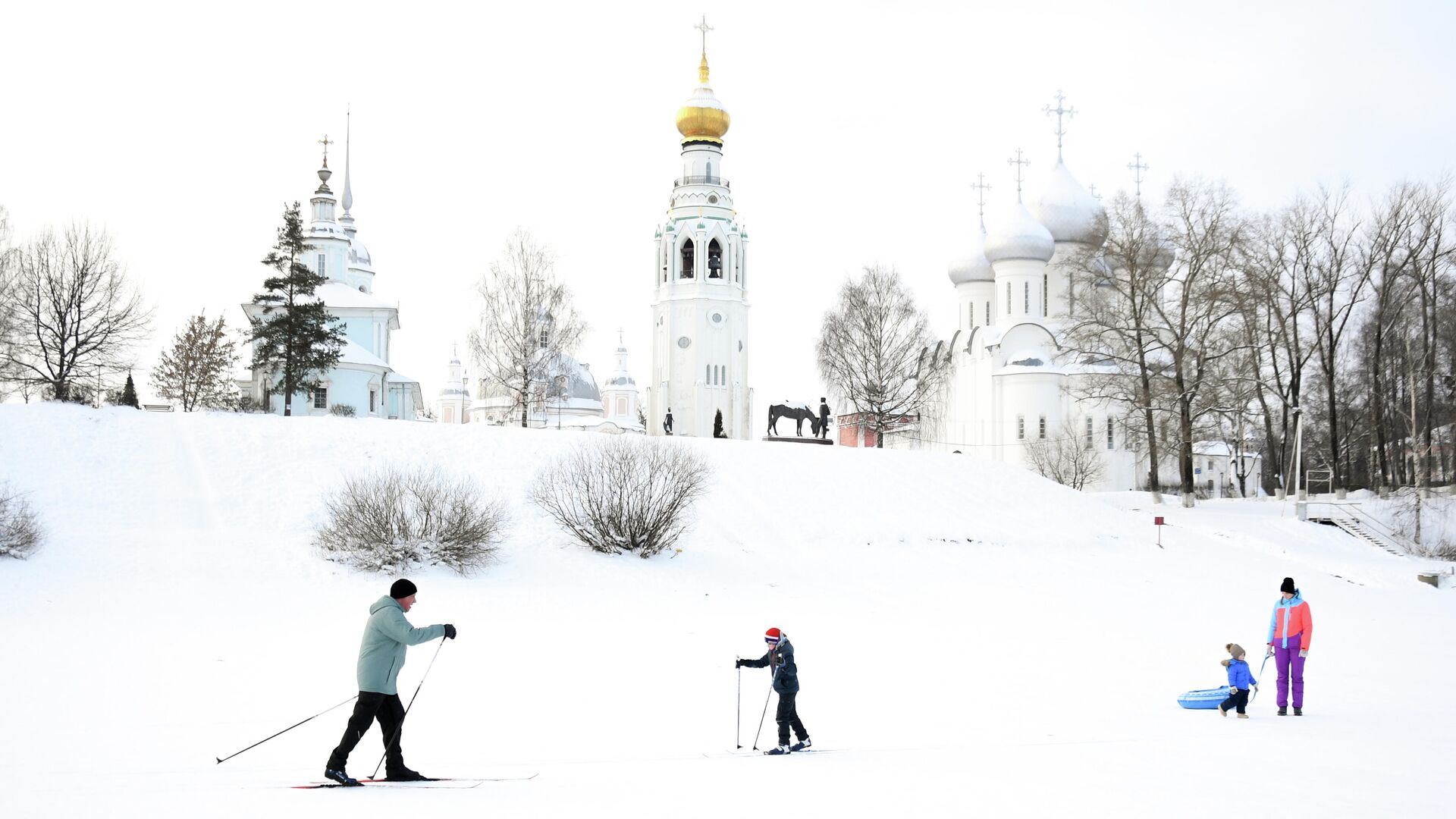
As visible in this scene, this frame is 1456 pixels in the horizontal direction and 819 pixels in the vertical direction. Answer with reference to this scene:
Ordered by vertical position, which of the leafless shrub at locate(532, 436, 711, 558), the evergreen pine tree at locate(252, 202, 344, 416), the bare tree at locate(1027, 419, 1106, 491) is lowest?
the leafless shrub at locate(532, 436, 711, 558)

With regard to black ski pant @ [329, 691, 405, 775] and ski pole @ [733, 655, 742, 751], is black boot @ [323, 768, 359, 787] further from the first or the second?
ski pole @ [733, 655, 742, 751]

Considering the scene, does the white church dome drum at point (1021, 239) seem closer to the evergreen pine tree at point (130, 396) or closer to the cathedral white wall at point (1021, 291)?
the cathedral white wall at point (1021, 291)

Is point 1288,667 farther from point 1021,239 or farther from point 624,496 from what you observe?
point 1021,239

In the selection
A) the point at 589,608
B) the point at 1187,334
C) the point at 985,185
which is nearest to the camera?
the point at 589,608

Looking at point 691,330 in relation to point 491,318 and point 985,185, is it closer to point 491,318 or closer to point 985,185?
point 985,185

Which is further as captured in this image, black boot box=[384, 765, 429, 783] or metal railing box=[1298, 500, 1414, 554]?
metal railing box=[1298, 500, 1414, 554]

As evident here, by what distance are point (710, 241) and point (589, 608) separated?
4732 cm

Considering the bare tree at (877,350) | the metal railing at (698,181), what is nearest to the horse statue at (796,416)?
the bare tree at (877,350)

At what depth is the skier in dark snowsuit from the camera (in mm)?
9297

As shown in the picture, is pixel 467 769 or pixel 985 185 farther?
pixel 985 185

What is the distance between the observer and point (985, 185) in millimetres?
54438

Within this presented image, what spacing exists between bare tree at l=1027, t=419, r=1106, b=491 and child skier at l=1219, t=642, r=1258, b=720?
33544mm

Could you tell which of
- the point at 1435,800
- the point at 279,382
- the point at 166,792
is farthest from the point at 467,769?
the point at 279,382

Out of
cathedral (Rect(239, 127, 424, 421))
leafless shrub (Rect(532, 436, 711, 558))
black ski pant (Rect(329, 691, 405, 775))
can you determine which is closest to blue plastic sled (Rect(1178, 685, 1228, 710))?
black ski pant (Rect(329, 691, 405, 775))
